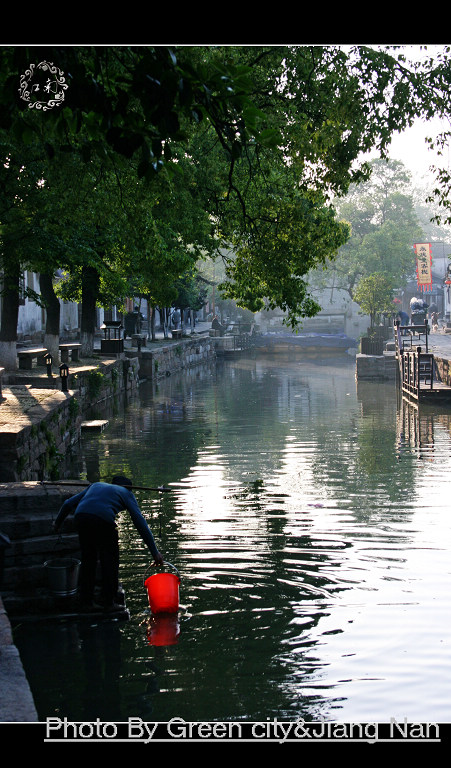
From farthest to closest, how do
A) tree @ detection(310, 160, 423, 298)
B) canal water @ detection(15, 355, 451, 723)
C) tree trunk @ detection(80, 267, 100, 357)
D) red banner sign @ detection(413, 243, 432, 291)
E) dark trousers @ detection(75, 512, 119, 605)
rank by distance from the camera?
tree @ detection(310, 160, 423, 298) → red banner sign @ detection(413, 243, 432, 291) → tree trunk @ detection(80, 267, 100, 357) → dark trousers @ detection(75, 512, 119, 605) → canal water @ detection(15, 355, 451, 723)

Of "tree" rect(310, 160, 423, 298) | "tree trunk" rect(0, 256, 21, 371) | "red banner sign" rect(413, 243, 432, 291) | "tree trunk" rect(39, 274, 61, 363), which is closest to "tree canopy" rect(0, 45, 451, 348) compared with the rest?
"tree trunk" rect(0, 256, 21, 371)

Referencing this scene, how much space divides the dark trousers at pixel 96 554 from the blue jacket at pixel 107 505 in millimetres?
74

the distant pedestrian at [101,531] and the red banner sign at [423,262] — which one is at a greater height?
the red banner sign at [423,262]

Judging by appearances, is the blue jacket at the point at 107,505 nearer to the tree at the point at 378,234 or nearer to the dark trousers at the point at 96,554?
the dark trousers at the point at 96,554

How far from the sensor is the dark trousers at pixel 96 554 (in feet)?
29.3

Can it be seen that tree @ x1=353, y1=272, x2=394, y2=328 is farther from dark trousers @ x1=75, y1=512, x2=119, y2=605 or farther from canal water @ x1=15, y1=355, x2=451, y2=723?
dark trousers @ x1=75, y1=512, x2=119, y2=605

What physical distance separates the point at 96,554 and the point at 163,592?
0.76m

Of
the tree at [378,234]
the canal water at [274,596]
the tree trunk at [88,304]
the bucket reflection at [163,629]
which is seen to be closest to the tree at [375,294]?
the tree at [378,234]

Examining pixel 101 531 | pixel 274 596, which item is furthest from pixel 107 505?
pixel 274 596

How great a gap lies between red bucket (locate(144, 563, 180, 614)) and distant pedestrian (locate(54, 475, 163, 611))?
186mm

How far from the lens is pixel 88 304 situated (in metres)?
32.9

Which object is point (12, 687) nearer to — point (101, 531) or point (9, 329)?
point (101, 531)

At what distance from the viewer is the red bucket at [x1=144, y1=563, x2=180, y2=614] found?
9070 mm

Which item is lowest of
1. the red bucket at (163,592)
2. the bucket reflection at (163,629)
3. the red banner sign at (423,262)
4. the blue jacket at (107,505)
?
the bucket reflection at (163,629)
